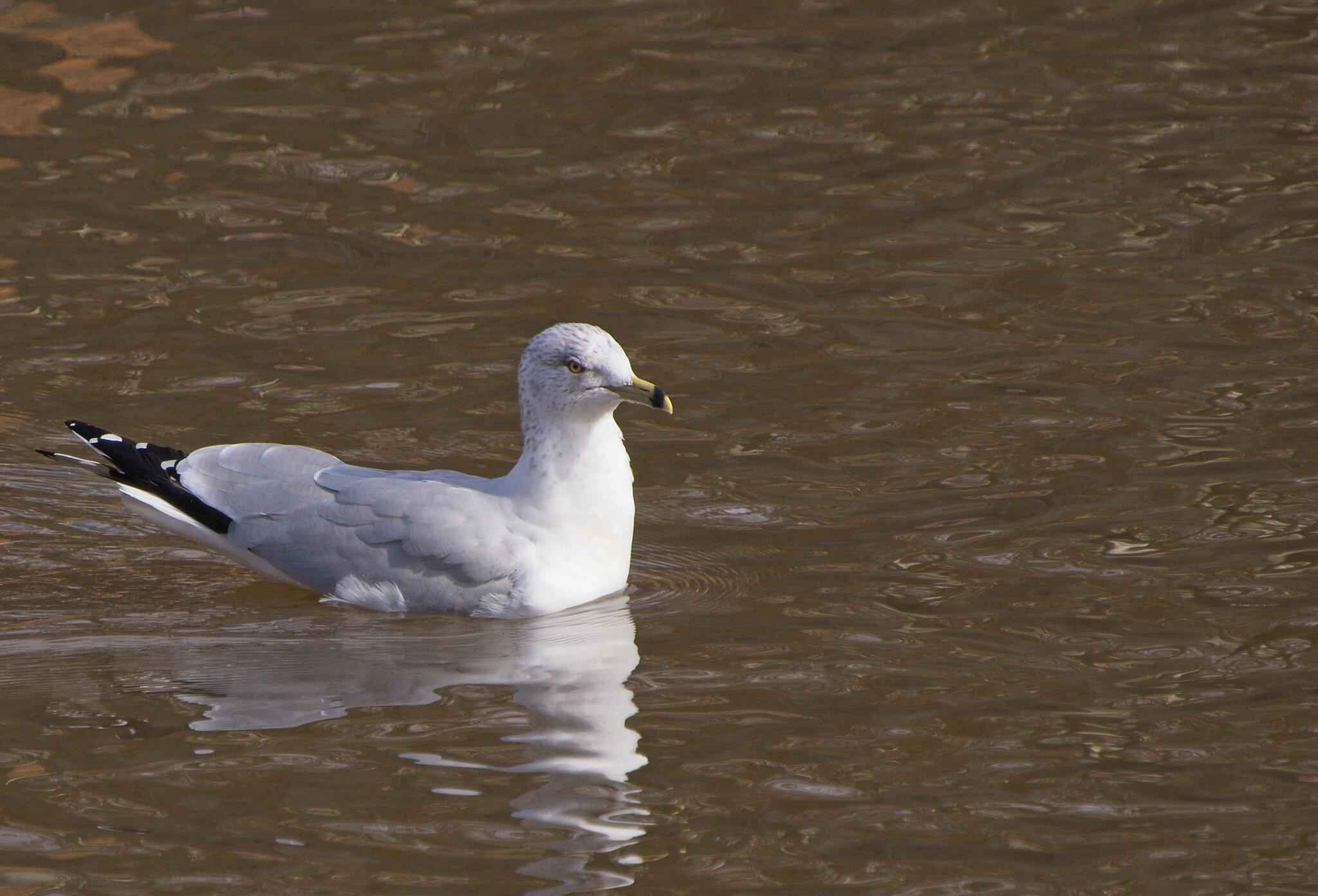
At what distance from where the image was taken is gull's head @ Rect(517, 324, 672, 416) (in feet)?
22.8

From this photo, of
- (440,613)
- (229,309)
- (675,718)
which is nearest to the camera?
(675,718)

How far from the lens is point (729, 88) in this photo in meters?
12.9

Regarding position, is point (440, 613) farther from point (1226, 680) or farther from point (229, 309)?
point (229, 309)

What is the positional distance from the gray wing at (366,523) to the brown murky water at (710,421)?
0.59 ft

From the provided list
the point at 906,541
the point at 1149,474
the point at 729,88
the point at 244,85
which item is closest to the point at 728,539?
the point at 906,541

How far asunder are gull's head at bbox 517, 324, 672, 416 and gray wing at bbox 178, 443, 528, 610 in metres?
0.46

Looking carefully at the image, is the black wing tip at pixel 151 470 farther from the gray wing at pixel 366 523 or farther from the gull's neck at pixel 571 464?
the gull's neck at pixel 571 464

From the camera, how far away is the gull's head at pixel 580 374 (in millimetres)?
6945

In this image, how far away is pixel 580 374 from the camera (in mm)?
6988

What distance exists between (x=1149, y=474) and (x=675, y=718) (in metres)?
2.84

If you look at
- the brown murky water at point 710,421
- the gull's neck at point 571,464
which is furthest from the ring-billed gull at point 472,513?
the brown murky water at point 710,421

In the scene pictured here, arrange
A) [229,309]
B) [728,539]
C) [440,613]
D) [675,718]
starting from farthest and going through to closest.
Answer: [229,309], [728,539], [440,613], [675,718]

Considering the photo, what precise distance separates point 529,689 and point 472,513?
941 millimetres

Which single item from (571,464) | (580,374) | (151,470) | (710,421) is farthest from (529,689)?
(710,421)
